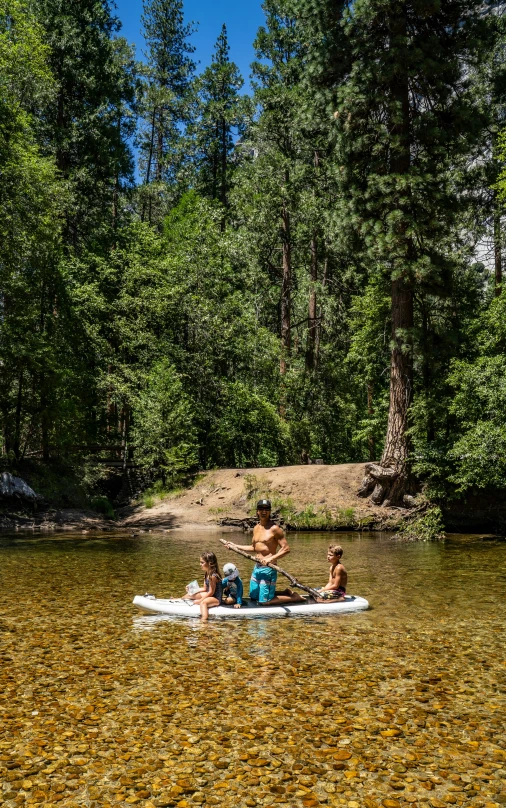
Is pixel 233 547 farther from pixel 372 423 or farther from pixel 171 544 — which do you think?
pixel 372 423

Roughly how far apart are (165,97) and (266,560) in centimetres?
4448

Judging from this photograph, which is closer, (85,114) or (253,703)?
(253,703)

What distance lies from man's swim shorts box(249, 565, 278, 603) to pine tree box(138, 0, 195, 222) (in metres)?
39.5

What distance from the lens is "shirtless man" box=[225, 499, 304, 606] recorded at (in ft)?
35.2

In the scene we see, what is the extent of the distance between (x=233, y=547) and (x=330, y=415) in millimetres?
22431

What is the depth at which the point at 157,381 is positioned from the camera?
29547 millimetres

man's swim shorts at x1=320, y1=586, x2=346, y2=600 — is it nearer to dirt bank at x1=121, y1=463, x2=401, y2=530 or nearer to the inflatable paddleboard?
the inflatable paddleboard

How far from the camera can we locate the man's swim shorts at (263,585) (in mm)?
10727

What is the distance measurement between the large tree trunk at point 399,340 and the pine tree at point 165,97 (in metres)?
27.4

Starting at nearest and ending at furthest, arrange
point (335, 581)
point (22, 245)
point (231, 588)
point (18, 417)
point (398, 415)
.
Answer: point (231, 588) → point (335, 581) → point (398, 415) → point (22, 245) → point (18, 417)

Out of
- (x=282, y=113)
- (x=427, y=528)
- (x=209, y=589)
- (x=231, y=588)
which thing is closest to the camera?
(x=209, y=589)

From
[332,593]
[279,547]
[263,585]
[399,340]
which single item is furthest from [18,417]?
[332,593]

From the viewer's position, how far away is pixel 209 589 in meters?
10.5

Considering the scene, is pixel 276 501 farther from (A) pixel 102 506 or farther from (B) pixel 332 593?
(B) pixel 332 593
